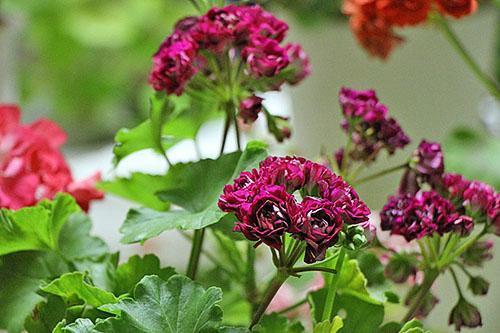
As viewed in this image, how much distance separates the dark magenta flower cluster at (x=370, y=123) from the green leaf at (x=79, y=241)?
19cm

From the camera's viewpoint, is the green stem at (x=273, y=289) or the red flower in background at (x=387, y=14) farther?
the red flower in background at (x=387, y=14)

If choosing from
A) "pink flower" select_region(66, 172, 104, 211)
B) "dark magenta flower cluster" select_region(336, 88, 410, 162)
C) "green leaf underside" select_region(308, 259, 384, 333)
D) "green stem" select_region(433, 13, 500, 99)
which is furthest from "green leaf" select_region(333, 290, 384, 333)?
"green stem" select_region(433, 13, 500, 99)

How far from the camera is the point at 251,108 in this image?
0.57 metres

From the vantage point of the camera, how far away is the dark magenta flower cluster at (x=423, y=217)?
53 cm

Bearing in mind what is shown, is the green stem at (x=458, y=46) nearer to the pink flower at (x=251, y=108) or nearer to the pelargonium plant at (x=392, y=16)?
the pelargonium plant at (x=392, y=16)

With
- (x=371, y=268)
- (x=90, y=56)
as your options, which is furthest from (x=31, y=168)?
(x=90, y=56)

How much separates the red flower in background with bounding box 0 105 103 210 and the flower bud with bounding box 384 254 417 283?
0.23 meters

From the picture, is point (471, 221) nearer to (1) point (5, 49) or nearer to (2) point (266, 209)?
(2) point (266, 209)

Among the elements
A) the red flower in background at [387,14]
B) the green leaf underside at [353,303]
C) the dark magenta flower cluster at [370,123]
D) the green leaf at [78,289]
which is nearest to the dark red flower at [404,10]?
the red flower in background at [387,14]

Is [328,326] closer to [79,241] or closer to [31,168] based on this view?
[79,241]

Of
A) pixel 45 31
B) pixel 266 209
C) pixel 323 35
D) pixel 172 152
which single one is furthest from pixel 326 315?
pixel 45 31

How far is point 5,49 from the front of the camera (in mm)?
992

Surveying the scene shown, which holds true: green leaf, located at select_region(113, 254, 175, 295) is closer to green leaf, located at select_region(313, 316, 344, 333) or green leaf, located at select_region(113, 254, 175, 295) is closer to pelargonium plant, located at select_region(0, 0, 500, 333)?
pelargonium plant, located at select_region(0, 0, 500, 333)

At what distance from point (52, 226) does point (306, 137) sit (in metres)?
0.56
